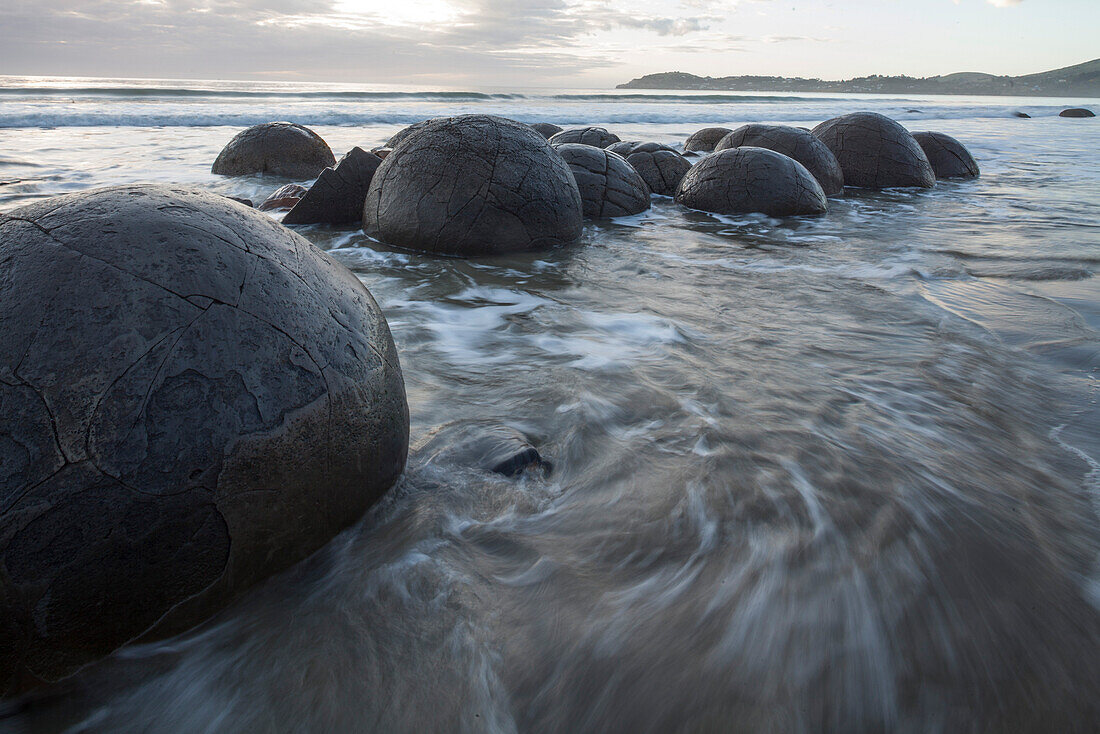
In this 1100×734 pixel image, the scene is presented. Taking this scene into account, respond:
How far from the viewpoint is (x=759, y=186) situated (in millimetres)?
7609

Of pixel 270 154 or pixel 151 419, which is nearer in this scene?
pixel 151 419

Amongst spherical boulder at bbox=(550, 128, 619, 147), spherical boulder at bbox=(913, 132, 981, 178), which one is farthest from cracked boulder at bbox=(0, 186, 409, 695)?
spherical boulder at bbox=(913, 132, 981, 178)

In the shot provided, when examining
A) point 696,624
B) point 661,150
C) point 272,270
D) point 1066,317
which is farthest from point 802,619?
point 661,150

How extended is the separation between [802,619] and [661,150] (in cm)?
853

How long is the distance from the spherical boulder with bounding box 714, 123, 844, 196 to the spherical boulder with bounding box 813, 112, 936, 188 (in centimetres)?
95

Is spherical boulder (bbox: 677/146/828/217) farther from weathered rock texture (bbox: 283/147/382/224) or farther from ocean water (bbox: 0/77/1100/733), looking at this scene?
weathered rock texture (bbox: 283/147/382/224)

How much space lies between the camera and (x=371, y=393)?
1.94 m

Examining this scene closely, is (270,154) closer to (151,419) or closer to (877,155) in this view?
(877,155)

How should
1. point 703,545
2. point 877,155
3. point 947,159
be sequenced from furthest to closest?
point 947,159 → point 877,155 → point 703,545

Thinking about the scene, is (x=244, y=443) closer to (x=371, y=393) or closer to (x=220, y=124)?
(x=371, y=393)

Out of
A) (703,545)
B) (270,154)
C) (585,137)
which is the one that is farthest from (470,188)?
(270,154)

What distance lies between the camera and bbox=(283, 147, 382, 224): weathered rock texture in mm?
6473

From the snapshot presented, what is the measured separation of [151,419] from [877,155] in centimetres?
1057

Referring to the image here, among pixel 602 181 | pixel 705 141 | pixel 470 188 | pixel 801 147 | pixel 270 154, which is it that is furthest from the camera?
pixel 705 141
